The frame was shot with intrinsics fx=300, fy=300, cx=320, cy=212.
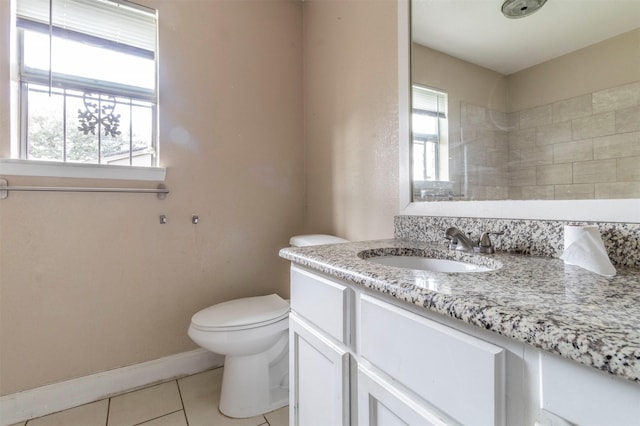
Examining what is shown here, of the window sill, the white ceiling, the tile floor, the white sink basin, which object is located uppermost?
the white ceiling

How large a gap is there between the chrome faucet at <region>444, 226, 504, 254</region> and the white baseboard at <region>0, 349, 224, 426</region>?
4.93 feet

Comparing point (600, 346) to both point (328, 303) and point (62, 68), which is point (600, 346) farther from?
point (62, 68)

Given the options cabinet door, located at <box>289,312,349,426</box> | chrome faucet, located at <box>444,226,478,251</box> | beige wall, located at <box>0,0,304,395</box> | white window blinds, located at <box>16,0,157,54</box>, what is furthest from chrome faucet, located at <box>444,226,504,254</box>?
white window blinds, located at <box>16,0,157,54</box>

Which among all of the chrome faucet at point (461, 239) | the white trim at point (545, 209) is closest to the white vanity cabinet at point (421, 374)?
the chrome faucet at point (461, 239)

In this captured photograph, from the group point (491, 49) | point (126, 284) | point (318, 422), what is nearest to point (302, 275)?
point (318, 422)

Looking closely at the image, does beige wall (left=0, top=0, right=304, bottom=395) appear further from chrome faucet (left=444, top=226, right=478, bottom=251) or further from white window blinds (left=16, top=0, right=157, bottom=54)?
chrome faucet (left=444, top=226, right=478, bottom=251)

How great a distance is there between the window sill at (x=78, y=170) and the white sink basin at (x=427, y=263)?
1227 millimetres

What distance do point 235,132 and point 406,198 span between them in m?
1.10

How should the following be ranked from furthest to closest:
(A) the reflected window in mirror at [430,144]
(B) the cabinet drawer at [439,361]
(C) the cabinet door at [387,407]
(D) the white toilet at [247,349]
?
1. (D) the white toilet at [247,349]
2. (A) the reflected window in mirror at [430,144]
3. (C) the cabinet door at [387,407]
4. (B) the cabinet drawer at [439,361]

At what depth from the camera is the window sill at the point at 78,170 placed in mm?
1295

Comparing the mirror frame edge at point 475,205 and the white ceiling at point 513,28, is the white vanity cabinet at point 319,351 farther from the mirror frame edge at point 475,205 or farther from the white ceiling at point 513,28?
the white ceiling at point 513,28

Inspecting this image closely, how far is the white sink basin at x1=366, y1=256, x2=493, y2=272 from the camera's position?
3.01ft

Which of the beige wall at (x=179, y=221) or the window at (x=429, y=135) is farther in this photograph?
the beige wall at (x=179, y=221)

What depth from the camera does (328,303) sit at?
0.82 metres
